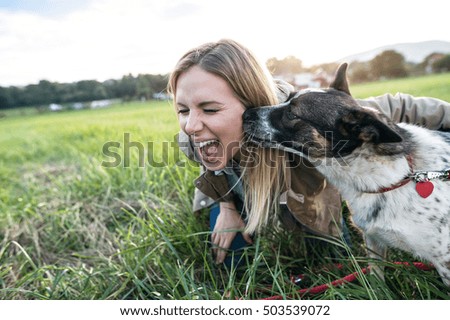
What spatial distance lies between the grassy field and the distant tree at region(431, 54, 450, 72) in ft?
1.92

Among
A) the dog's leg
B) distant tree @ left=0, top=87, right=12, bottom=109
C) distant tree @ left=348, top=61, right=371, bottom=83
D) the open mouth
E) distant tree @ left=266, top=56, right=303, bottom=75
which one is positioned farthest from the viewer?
distant tree @ left=348, top=61, right=371, bottom=83

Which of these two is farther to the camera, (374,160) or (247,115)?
(247,115)

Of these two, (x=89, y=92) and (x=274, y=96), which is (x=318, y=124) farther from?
(x=89, y=92)

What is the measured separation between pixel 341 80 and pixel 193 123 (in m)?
0.89

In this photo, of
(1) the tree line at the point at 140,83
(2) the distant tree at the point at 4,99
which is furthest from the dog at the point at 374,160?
(2) the distant tree at the point at 4,99

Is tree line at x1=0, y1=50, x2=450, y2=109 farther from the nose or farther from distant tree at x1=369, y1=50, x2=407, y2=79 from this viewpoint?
Answer: the nose

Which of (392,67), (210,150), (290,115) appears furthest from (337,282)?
(392,67)

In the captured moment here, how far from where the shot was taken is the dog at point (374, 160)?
191 centimetres

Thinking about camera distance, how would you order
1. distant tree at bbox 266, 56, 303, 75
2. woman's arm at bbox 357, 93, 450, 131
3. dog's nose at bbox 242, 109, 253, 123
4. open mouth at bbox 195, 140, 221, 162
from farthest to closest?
1. distant tree at bbox 266, 56, 303, 75
2. woman's arm at bbox 357, 93, 450, 131
3. open mouth at bbox 195, 140, 221, 162
4. dog's nose at bbox 242, 109, 253, 123

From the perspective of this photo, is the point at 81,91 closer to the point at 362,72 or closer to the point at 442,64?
the point at 362,72

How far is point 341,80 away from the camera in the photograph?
2.24 metres

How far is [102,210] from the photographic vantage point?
337cm

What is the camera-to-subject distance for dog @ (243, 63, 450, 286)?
191 cm

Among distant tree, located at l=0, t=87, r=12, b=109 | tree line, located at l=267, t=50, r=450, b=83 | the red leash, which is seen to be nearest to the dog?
the red leash
